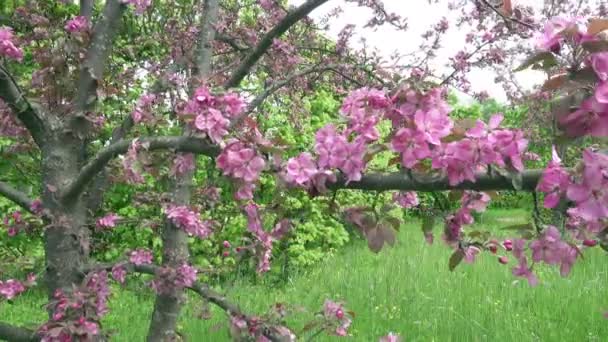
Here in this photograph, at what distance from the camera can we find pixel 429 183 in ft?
3.55

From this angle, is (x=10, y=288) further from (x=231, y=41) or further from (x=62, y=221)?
(x=231, y=41)

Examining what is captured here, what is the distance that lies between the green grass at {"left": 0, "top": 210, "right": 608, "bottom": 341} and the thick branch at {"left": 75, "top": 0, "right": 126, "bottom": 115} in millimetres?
1406

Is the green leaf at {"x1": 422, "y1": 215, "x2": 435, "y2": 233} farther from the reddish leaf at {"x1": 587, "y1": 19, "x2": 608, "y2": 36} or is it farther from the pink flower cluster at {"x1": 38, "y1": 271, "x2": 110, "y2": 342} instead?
the pink flower cluster at {"x1": 38, "y1": 271, "x2": 110, "y2": 342}

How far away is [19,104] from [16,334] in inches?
28.6

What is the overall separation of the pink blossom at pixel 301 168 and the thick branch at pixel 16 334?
1176 mm

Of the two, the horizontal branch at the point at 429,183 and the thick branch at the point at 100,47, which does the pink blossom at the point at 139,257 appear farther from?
the horizontal branch at the point at 429,183

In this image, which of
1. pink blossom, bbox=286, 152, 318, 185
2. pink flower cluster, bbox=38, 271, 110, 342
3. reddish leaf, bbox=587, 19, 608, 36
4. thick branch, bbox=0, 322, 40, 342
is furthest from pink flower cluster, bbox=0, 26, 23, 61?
reddish leaf, bbox=587, 19, 608, 36

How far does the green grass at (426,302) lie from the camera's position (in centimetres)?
416

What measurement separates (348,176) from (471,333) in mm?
3399

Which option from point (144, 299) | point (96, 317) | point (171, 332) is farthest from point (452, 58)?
point (144, 299)

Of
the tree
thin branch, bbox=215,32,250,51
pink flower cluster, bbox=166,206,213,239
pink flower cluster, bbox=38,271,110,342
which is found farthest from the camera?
thin branch, bbox=215,32,250,51

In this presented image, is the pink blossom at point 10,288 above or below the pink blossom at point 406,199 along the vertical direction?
below

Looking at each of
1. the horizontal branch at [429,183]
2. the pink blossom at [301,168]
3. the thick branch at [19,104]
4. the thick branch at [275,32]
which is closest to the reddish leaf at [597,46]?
the horizontal branch at [429,183]

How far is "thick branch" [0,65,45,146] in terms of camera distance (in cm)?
161
